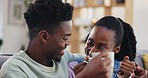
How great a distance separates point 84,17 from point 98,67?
12.1 ft

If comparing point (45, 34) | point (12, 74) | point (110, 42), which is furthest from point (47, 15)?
point (110, 42)

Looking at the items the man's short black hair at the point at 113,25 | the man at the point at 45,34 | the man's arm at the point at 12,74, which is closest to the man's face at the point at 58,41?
the man at the point at 45,34

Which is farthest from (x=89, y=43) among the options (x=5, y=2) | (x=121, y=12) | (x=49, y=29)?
(x=5, y=2)

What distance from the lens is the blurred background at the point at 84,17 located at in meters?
4.03

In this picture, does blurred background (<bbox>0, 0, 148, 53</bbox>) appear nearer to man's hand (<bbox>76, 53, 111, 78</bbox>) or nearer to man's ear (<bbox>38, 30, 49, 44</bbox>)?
man's ear (<bbox>38, 30, 49, 44</bbox>)

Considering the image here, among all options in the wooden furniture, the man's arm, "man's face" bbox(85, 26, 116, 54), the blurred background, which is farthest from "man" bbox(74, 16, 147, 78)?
the wooden furniture

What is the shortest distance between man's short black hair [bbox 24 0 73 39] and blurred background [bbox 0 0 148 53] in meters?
2.66

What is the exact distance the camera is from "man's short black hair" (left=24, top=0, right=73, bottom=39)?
1.09 meters

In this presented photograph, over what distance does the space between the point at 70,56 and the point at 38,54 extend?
0.36 metres

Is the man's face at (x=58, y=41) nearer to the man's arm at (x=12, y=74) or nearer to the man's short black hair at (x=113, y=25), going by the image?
the man's arm at (x=12, y=74)

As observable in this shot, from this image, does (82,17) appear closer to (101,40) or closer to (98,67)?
(101,40)

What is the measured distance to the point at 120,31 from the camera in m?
1.41

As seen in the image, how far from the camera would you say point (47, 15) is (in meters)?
1.09

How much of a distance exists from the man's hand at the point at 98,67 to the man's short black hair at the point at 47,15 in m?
0.22
